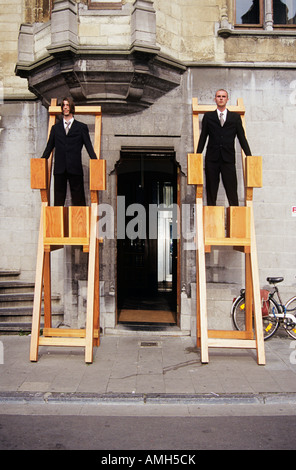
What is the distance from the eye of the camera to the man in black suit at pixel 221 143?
661 cm

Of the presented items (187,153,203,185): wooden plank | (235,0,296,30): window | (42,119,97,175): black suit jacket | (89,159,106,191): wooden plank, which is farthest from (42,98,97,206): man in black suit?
(235,0,296,30): window

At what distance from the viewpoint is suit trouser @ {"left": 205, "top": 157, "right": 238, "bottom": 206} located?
678cm

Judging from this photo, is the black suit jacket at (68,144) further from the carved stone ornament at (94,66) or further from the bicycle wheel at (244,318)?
the bicycle wheel at (244,318)

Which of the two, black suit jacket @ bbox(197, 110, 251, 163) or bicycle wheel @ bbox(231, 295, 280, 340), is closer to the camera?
black suit jacket @ bbox(197, 110, 251, 163)

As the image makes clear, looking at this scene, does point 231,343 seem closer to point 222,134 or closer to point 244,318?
point 244,318

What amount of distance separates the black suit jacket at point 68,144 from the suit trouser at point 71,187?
0.38 ft

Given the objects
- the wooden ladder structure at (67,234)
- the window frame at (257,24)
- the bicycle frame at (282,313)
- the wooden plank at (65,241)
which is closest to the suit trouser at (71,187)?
the wooden ladder structure at (67,234)

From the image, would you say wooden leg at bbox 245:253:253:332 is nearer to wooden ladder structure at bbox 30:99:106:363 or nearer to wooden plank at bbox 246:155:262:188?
wooden plank at bbox 246:155:262:188

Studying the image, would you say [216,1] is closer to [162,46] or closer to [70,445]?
[162,46]

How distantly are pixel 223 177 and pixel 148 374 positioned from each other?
3083 mm

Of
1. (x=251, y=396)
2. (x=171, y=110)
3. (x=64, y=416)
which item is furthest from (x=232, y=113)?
(x=64, y=416)

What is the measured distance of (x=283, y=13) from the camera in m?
8.32

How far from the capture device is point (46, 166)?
6.43m

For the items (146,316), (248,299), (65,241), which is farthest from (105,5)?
(146,316)
